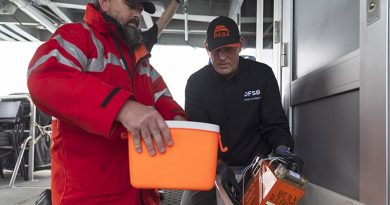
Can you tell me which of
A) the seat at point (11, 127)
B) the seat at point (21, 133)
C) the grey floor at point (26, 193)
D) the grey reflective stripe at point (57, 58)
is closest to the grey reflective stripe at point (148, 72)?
the grey reflective stripe at point (57, 58)

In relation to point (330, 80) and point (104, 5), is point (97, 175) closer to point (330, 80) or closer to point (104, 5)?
point (104, 5)

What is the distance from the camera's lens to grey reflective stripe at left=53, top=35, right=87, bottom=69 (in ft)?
3.75

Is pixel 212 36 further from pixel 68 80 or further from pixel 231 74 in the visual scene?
pixel 68 80

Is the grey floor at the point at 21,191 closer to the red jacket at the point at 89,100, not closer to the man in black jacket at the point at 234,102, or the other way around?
the man in black jacket at the point at 234,102

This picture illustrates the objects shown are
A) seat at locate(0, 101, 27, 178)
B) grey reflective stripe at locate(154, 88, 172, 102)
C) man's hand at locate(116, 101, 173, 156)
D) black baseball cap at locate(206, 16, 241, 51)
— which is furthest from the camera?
seat at locate(0, 101, 27, 178)

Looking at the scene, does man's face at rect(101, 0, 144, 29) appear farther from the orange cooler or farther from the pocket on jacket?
the orange cooler

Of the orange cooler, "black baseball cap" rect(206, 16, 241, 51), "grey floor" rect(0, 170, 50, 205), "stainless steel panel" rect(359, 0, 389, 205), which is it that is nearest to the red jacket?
the orange cooler

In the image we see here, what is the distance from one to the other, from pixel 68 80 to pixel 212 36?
163 cm

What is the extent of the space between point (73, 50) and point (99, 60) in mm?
111

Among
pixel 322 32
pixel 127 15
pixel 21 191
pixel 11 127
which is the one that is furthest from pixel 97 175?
pixel 11 127

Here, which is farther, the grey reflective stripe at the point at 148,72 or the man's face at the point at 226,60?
the man's face at the point at 226,60

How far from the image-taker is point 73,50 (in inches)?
45.4

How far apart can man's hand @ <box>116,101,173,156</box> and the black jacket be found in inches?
54.6

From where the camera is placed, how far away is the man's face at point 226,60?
245cm
